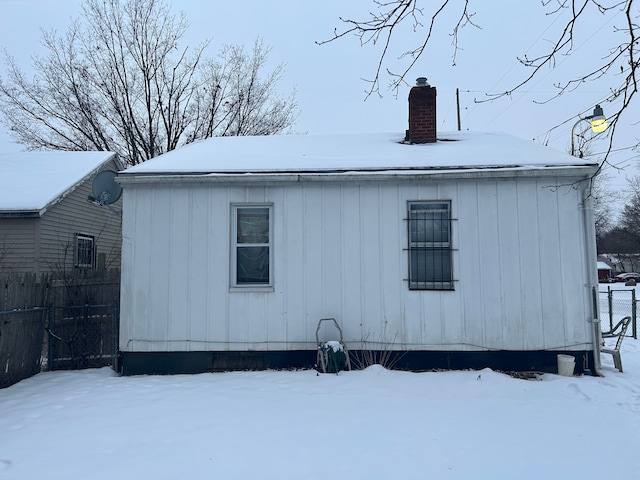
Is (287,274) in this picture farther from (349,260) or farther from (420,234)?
(420,234)

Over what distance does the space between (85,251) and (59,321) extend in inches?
Answer: 279

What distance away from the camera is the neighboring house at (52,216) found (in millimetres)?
10367

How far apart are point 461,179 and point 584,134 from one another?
7.28 ft

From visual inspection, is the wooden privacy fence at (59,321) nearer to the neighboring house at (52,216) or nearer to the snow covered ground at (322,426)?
the snow covered ground at (322,426)

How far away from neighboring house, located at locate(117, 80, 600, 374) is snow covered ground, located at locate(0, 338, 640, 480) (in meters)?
0.49

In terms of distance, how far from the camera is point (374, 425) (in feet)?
13.6

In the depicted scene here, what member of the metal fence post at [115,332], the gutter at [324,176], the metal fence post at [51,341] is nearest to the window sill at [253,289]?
the gutter at [324,176]

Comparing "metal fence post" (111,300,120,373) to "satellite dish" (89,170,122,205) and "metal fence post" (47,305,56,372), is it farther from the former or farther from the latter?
"satellite dish" (89,170,122,205)

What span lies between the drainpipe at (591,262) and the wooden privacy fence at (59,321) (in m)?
7.33

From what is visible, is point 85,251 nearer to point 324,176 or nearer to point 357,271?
point 324,176

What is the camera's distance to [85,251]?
12828mm

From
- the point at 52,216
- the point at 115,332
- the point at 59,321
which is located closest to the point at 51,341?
the point at 59,321

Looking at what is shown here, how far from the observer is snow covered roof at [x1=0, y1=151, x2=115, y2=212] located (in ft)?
34.1

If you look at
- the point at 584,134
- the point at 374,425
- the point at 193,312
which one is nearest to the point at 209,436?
the point at 374,425
